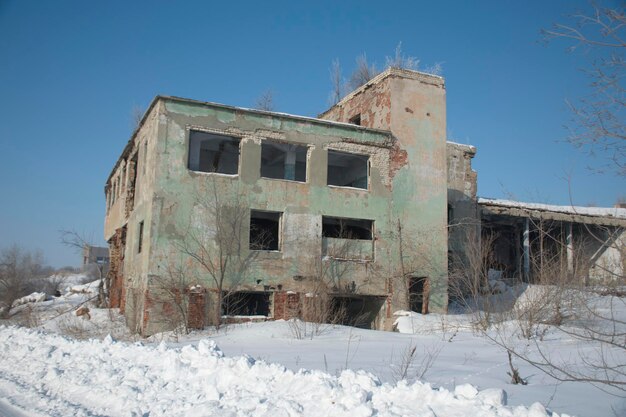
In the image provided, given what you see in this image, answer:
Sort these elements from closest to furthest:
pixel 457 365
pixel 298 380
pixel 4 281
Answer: pixel 298 380
pixel 457 365
pixel 4 281

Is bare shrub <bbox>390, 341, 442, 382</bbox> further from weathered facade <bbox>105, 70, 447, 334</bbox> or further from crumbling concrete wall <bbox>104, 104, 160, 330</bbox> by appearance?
crumbling concrete wall <bbox>104, 104, 160, 330</bbox>

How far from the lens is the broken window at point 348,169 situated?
21.2 metres

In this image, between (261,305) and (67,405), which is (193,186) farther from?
(67,405)

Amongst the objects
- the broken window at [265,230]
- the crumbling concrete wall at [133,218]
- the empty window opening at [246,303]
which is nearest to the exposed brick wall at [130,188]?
the crumbling concrete wall at [133,218]

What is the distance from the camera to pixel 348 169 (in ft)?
77.4

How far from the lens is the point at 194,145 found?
19.4 m

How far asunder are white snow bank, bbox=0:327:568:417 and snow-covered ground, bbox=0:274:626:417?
0.6 inches

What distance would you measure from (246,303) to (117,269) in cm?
723

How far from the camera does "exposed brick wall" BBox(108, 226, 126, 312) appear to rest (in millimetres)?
22750

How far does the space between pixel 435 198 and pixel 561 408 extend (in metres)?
15.4

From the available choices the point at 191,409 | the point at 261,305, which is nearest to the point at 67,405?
the point at 191,409

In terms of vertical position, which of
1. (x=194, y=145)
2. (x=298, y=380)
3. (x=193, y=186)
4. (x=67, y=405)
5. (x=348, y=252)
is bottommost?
(x=67, y=405)

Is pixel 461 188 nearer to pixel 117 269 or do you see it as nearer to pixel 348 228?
pixel 348 228

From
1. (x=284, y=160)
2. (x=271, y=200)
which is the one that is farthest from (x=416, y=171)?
(x=271, y=200)
